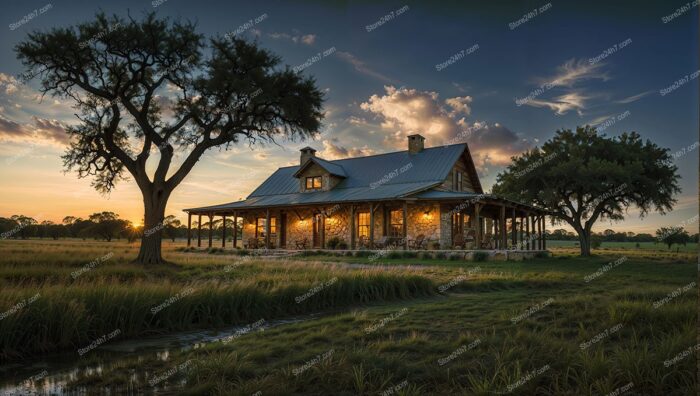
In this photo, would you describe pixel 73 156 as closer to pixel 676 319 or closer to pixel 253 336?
pixel 253 336

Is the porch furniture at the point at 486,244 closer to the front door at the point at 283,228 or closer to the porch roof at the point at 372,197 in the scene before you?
the porch roof at the point at 372,197

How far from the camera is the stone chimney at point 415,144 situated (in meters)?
30.9

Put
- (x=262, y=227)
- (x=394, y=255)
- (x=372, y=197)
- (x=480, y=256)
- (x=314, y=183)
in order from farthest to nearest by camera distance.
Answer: (x=262, y=227)
(x=314, y=183)
(x=372, y=197)
(x=394, y=255)
(x=480, y=256)

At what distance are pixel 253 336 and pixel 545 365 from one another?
11.8 feet

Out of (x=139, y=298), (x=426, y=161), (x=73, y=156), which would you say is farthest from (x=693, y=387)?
(x=426, y=161)

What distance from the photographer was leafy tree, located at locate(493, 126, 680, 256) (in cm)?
2514

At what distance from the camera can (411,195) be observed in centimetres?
2423

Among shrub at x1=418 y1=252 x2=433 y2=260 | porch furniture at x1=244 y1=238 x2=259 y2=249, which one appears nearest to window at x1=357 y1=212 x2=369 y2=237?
shrub at x1=418 y1=252 x2=433 y2=260

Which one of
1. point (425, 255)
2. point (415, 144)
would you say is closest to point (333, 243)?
point (425, 255)

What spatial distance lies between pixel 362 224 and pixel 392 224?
2107 millimetres

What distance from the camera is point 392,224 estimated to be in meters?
26.7

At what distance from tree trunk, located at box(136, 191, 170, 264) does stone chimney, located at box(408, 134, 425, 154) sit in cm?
1825

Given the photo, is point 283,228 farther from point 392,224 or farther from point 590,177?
point 590,177

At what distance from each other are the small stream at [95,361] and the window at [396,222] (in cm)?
1984
